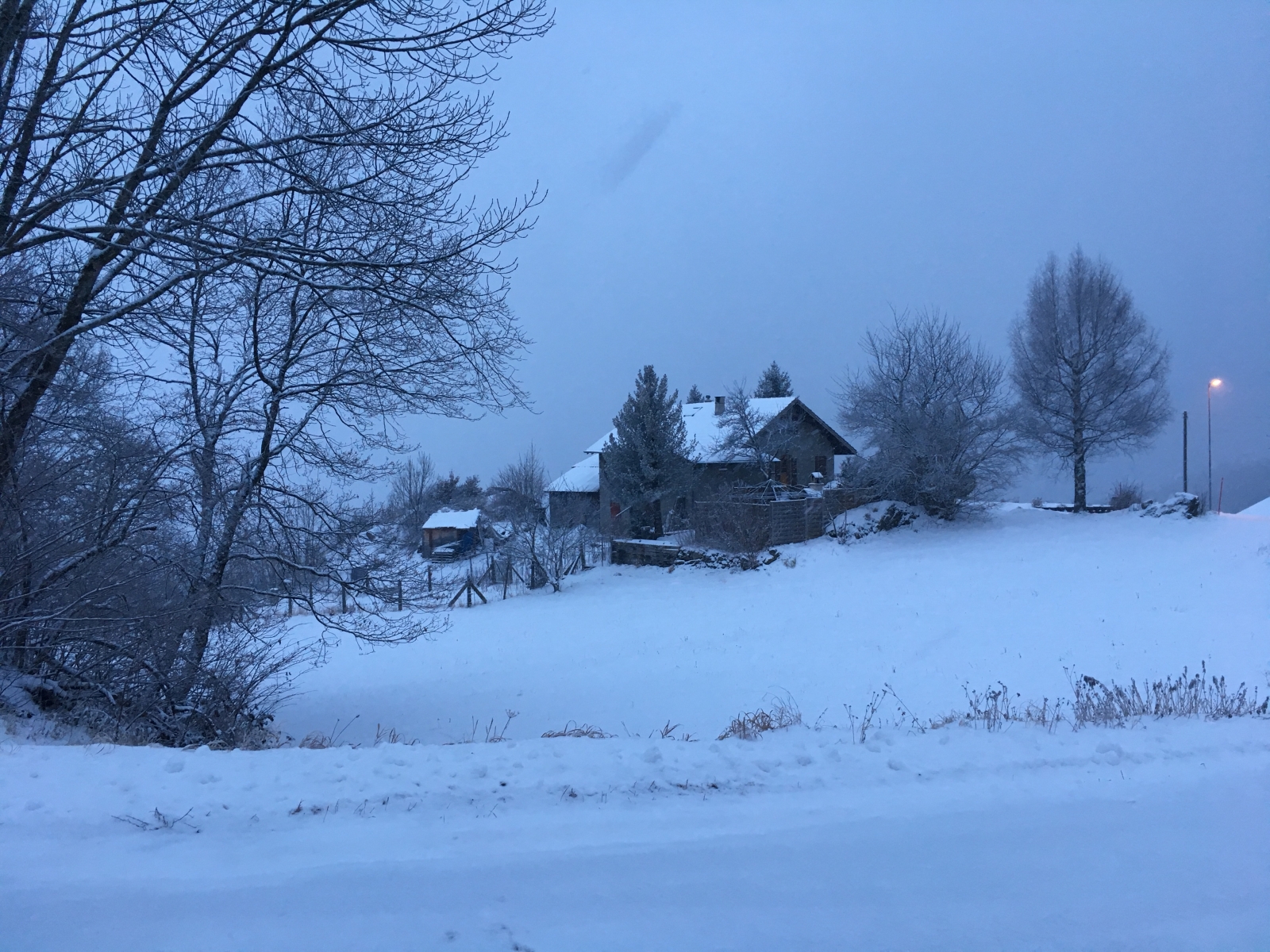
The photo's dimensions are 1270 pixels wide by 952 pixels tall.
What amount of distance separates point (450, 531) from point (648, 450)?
17793 mm

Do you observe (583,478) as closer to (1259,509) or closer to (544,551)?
(544,551)

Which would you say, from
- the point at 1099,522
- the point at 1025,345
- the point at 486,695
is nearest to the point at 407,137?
the point at 486,695

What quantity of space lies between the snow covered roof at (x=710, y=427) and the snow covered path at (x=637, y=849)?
30.0m

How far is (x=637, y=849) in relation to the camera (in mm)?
3660

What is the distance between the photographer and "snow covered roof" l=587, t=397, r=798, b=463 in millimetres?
35475

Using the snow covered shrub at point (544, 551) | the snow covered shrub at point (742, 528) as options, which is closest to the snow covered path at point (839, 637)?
the snow covered shrub at point (742, 528)

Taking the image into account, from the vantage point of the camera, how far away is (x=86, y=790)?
408 cm

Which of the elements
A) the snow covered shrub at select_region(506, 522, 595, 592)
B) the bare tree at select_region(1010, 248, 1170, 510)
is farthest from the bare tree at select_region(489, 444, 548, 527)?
the bare tree at select_region(1010, 248, 1170, 510)

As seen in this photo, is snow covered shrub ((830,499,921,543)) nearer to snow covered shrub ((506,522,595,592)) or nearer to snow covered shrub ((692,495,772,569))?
snow covered shrub ((692,495,772,569))

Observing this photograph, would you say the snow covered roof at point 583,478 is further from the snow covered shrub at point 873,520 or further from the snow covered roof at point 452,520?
the snow covered shrub at point 873,520

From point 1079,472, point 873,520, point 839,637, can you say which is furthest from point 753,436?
point 839,637

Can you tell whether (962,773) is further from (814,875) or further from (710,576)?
(710,576)

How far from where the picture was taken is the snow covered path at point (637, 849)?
3100mm

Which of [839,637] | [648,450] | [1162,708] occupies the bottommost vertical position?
[839,637]
